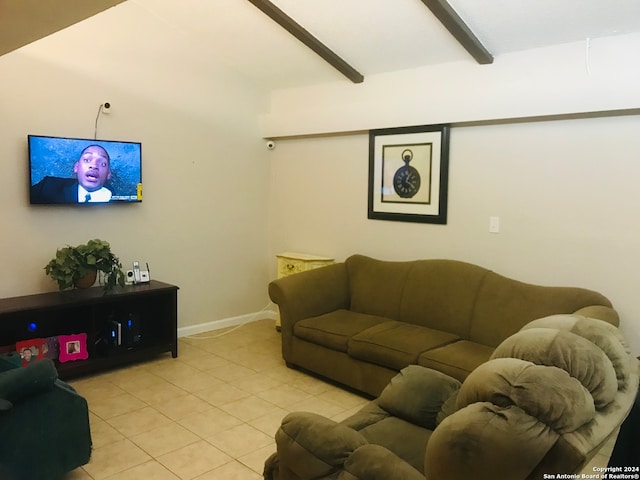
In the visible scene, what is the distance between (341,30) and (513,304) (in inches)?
92.9

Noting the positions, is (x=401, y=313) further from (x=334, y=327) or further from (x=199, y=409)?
(x=199, y=409)

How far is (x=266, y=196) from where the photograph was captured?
17.3 feet

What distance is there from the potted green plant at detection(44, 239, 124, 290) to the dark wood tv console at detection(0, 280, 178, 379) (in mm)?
89

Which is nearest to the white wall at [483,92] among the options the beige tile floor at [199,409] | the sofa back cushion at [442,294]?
the sofa back cushion at [442,294]

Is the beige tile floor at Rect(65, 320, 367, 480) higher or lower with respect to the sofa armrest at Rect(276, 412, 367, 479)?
lower

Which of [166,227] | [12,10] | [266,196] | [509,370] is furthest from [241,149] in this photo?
[509,370]

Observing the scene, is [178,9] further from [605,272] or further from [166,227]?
[605,272]

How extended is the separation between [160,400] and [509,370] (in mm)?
2673

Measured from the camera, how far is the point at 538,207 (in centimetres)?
339

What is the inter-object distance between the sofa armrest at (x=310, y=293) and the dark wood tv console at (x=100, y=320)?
0.92m

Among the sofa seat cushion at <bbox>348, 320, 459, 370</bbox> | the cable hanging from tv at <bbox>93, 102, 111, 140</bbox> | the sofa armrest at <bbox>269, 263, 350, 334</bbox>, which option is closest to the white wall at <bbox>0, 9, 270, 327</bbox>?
the cable hanging from tv at <bbox>93, 102, 111, 140</bbox>

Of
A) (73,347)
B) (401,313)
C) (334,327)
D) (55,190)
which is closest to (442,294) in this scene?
(401,313)

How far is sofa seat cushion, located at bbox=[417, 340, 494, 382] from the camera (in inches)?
113

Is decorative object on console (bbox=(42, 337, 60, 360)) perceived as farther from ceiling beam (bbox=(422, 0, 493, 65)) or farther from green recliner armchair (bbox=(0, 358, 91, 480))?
ceiling beam (bbox=(422, 0, 493, 65))
